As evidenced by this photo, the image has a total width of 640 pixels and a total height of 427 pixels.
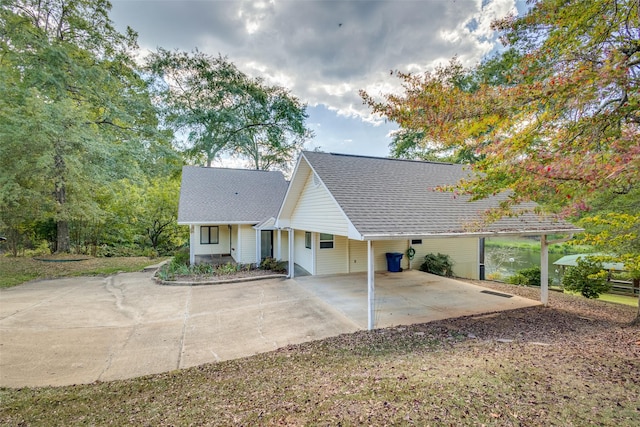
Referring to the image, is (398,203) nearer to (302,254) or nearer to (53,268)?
(302,254)

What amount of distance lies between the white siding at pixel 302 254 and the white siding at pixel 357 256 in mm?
1772

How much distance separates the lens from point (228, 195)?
16.5 meters

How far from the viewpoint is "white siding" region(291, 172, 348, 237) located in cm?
817

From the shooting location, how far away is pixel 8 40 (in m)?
14.8

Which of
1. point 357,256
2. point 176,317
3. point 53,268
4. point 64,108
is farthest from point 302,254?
point 64,108

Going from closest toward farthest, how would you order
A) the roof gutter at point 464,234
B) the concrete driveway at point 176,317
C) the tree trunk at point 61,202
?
the concrete driveway at point 176,317, the roof gutter at point 464,234, the tree trunk at point 61,202

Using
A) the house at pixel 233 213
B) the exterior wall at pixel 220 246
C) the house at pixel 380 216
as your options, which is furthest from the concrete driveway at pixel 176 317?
the exterior wall at pixel 220 246

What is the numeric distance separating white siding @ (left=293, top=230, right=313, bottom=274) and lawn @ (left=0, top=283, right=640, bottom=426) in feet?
23.4

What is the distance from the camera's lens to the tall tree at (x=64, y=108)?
1188cm

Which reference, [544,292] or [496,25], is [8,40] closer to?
[496,25]

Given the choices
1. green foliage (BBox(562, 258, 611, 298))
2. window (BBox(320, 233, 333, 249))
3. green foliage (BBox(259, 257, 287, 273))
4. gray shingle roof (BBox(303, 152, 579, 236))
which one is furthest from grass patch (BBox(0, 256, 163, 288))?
green foliage (BBox(562, 258, 611, 298))

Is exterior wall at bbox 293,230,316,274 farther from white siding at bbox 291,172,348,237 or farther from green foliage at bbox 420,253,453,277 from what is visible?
green foliage at bbox 420,253,453,277

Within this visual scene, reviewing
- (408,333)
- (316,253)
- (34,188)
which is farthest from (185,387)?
(34,188)

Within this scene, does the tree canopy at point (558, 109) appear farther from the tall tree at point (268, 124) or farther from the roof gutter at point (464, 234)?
the tall tree at point (268, 124)
